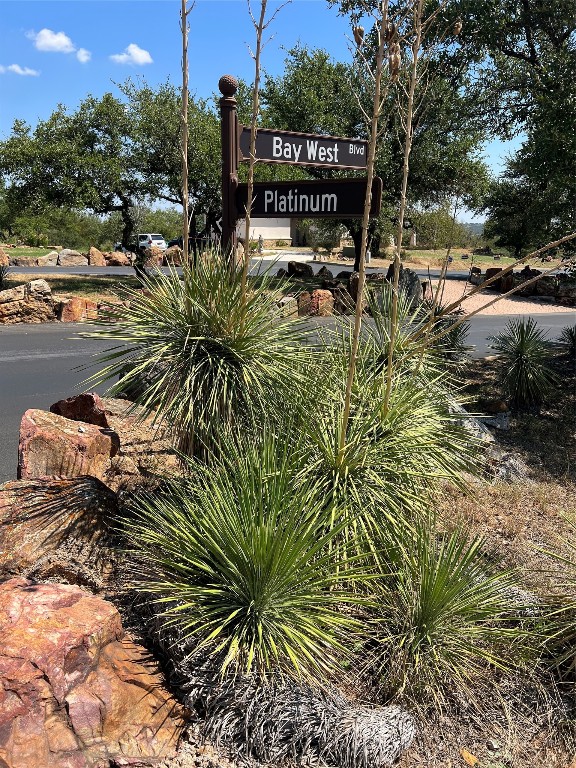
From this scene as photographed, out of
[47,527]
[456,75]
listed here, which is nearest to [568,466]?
[47,527]

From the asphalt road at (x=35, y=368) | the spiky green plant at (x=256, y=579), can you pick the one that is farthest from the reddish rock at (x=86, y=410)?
the spiky green plant at (x=256, y=579)

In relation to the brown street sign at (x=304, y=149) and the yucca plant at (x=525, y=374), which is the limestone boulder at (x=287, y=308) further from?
the yucca plant at (x=525, y=374)

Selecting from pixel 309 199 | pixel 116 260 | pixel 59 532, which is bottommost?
pixel 59 532

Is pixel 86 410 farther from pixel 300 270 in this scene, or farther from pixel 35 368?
pixel 300 270

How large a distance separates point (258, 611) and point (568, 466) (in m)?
4.89

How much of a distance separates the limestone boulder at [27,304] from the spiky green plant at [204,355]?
1061cm

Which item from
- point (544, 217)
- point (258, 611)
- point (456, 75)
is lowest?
point (258, 611)

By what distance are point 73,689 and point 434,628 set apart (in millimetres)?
1618

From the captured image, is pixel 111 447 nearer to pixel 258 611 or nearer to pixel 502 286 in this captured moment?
pixel 258 611

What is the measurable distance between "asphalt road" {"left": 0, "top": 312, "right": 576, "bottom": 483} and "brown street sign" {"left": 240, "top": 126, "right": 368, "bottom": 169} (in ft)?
6.51

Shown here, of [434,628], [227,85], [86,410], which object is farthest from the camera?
[86,410]

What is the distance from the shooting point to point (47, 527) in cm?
338

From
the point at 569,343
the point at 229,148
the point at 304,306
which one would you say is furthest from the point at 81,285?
the point at 304,306

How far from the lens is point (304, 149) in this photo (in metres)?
5.07
